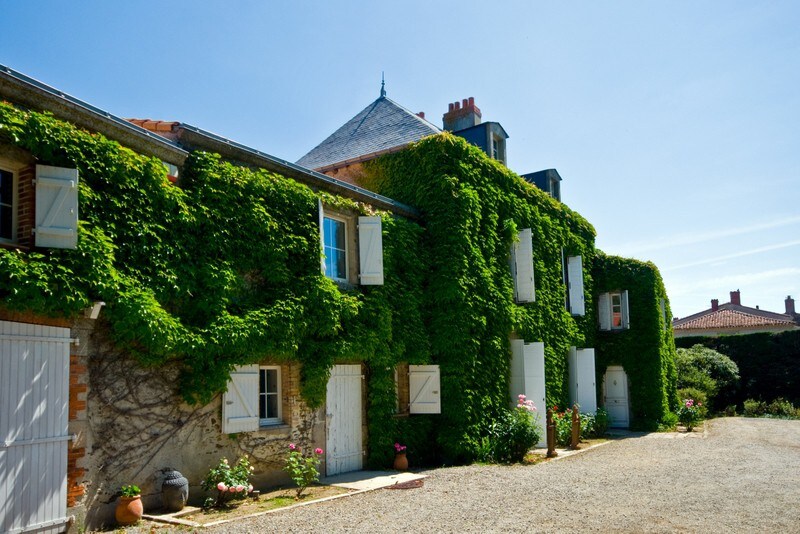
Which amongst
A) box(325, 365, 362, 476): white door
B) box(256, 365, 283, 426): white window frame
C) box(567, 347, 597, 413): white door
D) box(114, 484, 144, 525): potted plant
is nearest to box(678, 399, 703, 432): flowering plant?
box(567, 347, 597, 413): white door

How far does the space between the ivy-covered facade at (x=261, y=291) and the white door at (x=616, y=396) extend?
4607 millimetres

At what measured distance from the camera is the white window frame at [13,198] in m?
6.57

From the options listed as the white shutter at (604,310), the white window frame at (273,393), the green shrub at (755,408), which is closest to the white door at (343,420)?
the white window frame at (273,393)

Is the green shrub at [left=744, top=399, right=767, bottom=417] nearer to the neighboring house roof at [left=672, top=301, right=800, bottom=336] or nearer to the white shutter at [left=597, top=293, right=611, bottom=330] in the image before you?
the neighboring house roof at [left=672, top=301, right=800, bottom=336]

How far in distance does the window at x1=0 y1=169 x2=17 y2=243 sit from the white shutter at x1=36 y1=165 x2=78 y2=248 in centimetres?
36

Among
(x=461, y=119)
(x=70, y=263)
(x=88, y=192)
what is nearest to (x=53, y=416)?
(x=70, y=263)

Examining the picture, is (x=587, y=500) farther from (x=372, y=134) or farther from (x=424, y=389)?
(x=372, y=134)

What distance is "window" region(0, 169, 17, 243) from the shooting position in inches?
259

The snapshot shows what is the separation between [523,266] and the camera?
14.5 metres

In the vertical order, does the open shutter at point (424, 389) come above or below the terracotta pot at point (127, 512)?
above

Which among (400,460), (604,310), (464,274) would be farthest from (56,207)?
(604,310)

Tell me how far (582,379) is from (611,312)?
3917 millimetres

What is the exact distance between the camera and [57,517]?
6402 millimetres

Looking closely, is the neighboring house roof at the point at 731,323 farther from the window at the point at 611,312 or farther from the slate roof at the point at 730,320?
the window at the point at 611,312
